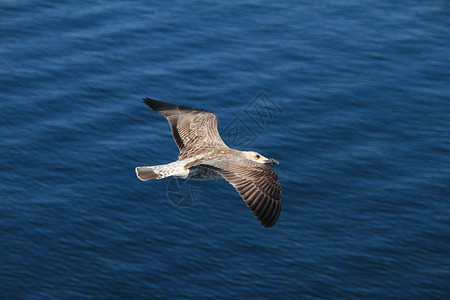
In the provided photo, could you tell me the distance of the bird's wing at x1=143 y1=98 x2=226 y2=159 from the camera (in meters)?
24.2

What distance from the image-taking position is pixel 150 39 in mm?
59375

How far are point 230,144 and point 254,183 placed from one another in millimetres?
17781

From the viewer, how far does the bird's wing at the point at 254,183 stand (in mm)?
19703

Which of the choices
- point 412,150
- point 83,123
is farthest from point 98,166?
point 412,150

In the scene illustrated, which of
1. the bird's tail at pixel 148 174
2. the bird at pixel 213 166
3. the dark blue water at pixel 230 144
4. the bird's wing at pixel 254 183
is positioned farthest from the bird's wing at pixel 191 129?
the dark blue water at pixel 230 144

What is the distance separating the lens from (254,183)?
20500 millimetres

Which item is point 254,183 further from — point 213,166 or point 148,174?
point 148,174

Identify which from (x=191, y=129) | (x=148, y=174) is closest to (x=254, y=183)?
(x=148, y=174)

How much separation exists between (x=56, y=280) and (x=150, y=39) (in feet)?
92.4

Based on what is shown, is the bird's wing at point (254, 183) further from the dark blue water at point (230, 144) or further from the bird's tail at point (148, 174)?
the dark blue water at point (230, 144)

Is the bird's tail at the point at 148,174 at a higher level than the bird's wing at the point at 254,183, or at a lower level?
lower

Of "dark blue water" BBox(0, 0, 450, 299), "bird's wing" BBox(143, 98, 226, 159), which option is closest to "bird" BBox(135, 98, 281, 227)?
"bird's wing" BBox(143, 98, 226, 159)

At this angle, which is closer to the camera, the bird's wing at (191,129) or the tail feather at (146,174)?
the tail feather at (146,174)

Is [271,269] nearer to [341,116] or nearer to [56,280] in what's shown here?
[56,280]
